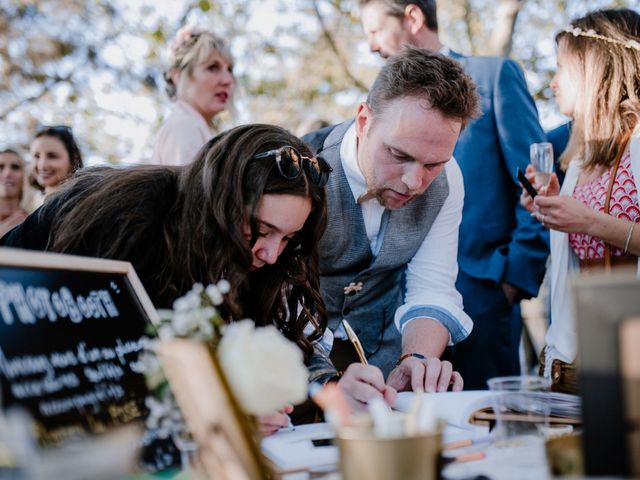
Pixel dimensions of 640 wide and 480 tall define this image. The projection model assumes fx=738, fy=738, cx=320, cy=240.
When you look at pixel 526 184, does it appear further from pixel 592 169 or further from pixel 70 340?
pixel 70 340

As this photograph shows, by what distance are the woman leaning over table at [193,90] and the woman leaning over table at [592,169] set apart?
155 centimetres

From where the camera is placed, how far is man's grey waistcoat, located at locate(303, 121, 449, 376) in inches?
100

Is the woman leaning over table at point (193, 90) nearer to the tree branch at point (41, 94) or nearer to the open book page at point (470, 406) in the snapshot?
the open book page at point (470, 406)

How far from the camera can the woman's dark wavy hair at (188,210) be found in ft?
5.47

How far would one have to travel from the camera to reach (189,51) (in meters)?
3.64

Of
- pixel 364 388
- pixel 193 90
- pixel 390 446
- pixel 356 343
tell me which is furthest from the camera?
pixel 193 90

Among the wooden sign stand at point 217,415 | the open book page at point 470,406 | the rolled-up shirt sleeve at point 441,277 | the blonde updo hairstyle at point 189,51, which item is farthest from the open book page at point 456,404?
the blonde updo hairstyle at point 189,51

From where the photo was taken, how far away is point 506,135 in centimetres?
301

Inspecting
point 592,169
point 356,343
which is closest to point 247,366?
point 356,343

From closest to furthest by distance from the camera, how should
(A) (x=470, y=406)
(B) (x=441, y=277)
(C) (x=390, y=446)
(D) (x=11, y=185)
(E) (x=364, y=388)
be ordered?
(C) (x=390, y=446) → (A) (x=470, y=406) → (E) (x=364, y=388) → (B) (x=441, y=277) → (D) (x=11, y=185)

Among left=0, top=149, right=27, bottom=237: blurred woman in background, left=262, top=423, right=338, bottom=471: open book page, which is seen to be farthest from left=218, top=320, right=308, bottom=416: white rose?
left=0, top=149, right=27, bottom=237: blurred woman in background

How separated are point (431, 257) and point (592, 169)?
2.20 feet

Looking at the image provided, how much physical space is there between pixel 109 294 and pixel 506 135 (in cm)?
213

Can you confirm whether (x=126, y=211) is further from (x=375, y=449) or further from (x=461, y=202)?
(x=461, y=202)
